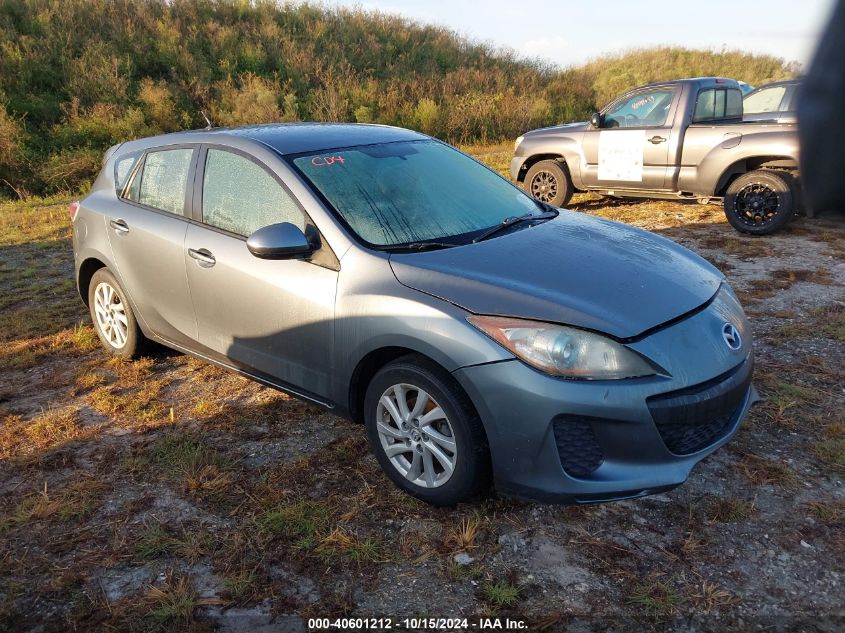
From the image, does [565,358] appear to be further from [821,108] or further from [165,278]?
[165,278]

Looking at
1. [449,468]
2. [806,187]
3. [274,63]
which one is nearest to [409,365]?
[449,468]

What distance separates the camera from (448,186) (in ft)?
12.4

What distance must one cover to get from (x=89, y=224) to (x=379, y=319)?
2842mm

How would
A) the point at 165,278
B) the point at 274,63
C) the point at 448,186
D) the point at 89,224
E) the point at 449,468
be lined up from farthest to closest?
the point at 274,63 < the point at 89,224 < the point at 165,278 < the point at 448,186 < the point at 449,468

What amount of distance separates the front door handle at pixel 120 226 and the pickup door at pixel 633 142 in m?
6.05

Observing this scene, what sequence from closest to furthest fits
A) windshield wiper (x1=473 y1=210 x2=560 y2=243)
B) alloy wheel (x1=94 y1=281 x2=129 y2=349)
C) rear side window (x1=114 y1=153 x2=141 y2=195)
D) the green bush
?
windshield wiper (x1=473 y1=210 x2=560 y2=243), rear side window (x1=114 y1=153 x2=141 y2=195), alloy wheel (x1=94 y1=281 x2=129 y2=349), the green bush

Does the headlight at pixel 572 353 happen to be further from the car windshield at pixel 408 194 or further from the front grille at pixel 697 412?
the car windshield at pixel 408 194

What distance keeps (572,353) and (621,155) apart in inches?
249

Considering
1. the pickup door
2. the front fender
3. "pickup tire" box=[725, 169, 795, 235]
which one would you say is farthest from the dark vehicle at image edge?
the front fender

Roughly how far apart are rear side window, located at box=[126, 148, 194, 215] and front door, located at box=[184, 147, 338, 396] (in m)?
0.20

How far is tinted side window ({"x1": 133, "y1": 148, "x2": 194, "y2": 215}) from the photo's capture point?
13.1 ft

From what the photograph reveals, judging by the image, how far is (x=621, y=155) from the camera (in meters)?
8.18

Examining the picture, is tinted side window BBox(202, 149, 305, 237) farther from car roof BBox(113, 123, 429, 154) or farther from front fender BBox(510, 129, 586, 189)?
front fender BBox(510, 129, 586, 189)

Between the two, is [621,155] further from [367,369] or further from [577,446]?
[577,446]
